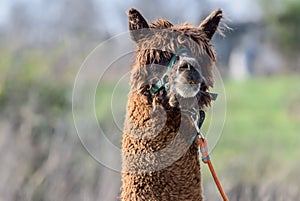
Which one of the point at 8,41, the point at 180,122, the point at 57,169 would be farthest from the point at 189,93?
the point at 8,41

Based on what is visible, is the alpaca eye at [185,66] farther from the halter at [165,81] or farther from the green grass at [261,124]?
the green grass at [261,124]

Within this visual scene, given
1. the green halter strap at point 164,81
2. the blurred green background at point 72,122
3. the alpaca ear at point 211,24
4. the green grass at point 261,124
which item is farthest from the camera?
the green grass at point 261,124

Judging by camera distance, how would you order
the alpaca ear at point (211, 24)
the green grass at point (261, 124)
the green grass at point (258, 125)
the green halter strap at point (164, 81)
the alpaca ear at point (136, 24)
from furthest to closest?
the green grass at point (261, 124), the green grass at point (258, 125), the alpaca ear at point (211, 24), the alpaca ear at point (136, 24), the green halter strap at point (164, 81)

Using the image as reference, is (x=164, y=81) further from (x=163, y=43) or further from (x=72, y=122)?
(x=72, y=122)

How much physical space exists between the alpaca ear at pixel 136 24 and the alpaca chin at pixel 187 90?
515 mm

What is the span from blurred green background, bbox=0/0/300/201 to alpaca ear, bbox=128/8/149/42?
16.7 inches

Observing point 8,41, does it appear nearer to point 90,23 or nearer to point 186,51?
point 186,51

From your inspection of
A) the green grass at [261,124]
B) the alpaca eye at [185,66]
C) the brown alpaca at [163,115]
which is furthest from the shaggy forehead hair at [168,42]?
the green grass at [261,124]

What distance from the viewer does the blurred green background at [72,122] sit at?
1005 cm

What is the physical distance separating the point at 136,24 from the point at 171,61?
0.36 metres

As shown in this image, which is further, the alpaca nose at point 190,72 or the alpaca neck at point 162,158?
the alpaca neck at point 162,158

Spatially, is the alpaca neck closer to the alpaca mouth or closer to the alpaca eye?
the alpaca mouth

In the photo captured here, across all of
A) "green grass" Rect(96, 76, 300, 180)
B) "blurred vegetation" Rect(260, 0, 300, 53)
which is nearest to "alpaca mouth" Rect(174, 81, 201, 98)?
"green grass" Rect(96, 76, 300, 180)

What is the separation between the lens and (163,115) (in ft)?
18.6
